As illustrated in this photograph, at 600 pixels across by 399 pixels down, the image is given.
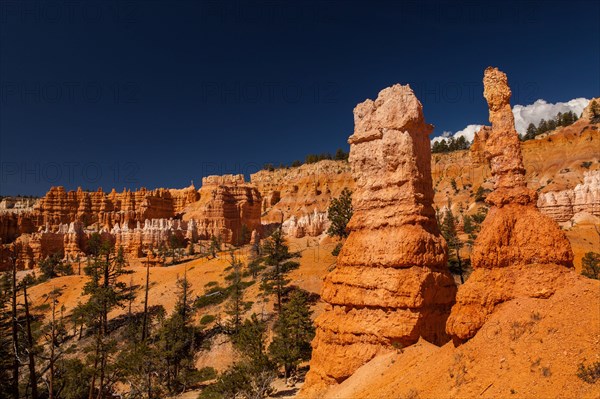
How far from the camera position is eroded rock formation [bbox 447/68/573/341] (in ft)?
38.1

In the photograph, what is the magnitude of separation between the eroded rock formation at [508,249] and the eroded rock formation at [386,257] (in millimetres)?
3068

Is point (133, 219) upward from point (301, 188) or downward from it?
downward

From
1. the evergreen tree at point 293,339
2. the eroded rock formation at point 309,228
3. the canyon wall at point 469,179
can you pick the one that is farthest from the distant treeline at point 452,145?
the evergreen tree at point 293,339

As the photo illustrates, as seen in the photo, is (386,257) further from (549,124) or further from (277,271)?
(549,124)

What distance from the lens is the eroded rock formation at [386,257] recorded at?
1541cm

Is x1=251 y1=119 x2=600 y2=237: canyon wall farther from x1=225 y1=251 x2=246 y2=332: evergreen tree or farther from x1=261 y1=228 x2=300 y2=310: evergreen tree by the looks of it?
x1=225 y1=251 x2=246 y2=332: evergreen tree

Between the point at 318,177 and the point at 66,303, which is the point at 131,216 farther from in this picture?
the point at 318,177

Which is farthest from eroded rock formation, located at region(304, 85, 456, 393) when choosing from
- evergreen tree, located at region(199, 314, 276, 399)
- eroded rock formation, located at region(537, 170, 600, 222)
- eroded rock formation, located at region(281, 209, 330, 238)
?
eroded rock formation, located at region(281, 209, 330, 238)

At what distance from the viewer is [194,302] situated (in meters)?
44.6

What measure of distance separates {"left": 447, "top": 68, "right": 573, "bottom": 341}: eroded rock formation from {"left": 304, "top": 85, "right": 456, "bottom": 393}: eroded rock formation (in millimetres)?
3068

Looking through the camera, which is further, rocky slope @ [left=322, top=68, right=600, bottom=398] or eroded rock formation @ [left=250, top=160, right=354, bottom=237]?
eroded rock formation @ [left=250, top=160, right=354, bottom=237]

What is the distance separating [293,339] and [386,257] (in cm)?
1321

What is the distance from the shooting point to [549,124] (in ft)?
381

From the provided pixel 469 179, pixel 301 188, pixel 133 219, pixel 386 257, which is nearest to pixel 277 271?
pixel 386 257
